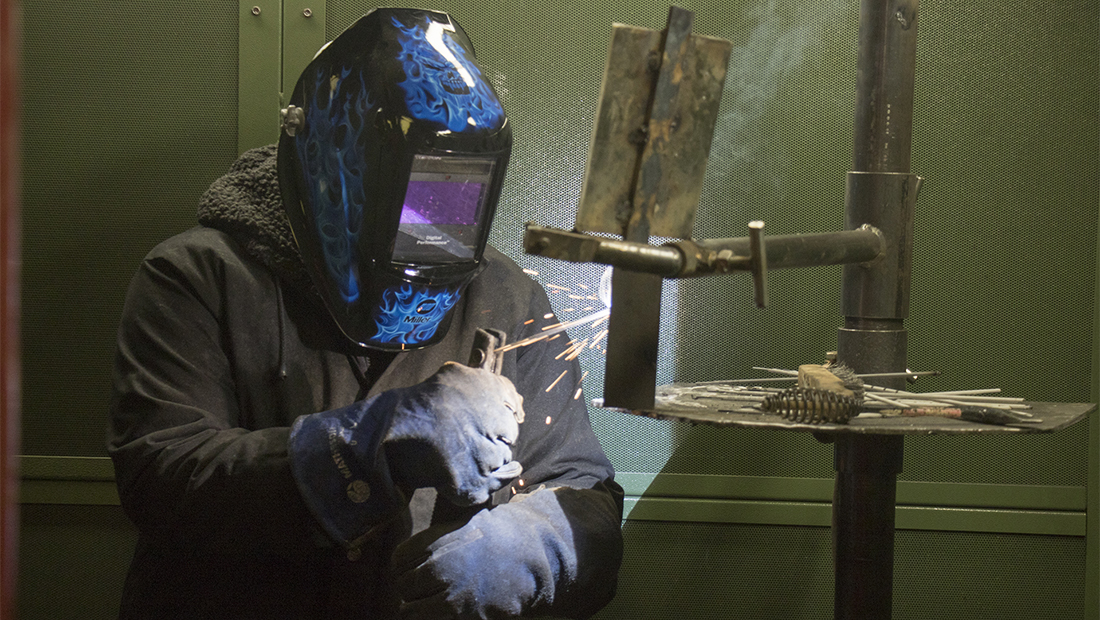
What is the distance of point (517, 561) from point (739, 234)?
91cm

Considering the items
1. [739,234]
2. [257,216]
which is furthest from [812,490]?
[257,216]

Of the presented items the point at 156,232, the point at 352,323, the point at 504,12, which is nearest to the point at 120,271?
the point at 156,232

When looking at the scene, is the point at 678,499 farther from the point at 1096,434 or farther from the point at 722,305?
the point at 1096,434

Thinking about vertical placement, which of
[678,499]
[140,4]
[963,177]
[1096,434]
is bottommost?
[678,499]

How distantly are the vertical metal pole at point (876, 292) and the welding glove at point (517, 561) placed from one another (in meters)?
0.42

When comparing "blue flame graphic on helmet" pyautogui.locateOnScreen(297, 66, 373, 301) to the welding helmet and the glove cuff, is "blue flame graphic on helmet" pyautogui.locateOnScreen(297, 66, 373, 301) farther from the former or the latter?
the glove cuff

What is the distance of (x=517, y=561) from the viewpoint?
1428 millimetres

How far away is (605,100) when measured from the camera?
3.32 ft

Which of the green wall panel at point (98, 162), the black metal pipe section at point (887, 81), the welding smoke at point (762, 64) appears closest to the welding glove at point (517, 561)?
the black metal pipe section at point (887, 81)

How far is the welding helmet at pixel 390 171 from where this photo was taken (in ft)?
4.79

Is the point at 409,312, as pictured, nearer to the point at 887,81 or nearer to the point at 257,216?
the point at 257,216

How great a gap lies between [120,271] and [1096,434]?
206 centimetres

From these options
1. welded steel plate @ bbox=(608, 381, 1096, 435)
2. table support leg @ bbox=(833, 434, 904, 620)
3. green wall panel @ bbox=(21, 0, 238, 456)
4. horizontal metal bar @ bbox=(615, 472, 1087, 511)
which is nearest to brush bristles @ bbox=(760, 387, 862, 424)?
welded steel plate @ bbox=(608, 381, 1096, 435)

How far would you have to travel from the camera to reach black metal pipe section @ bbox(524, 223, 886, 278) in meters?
0.94
